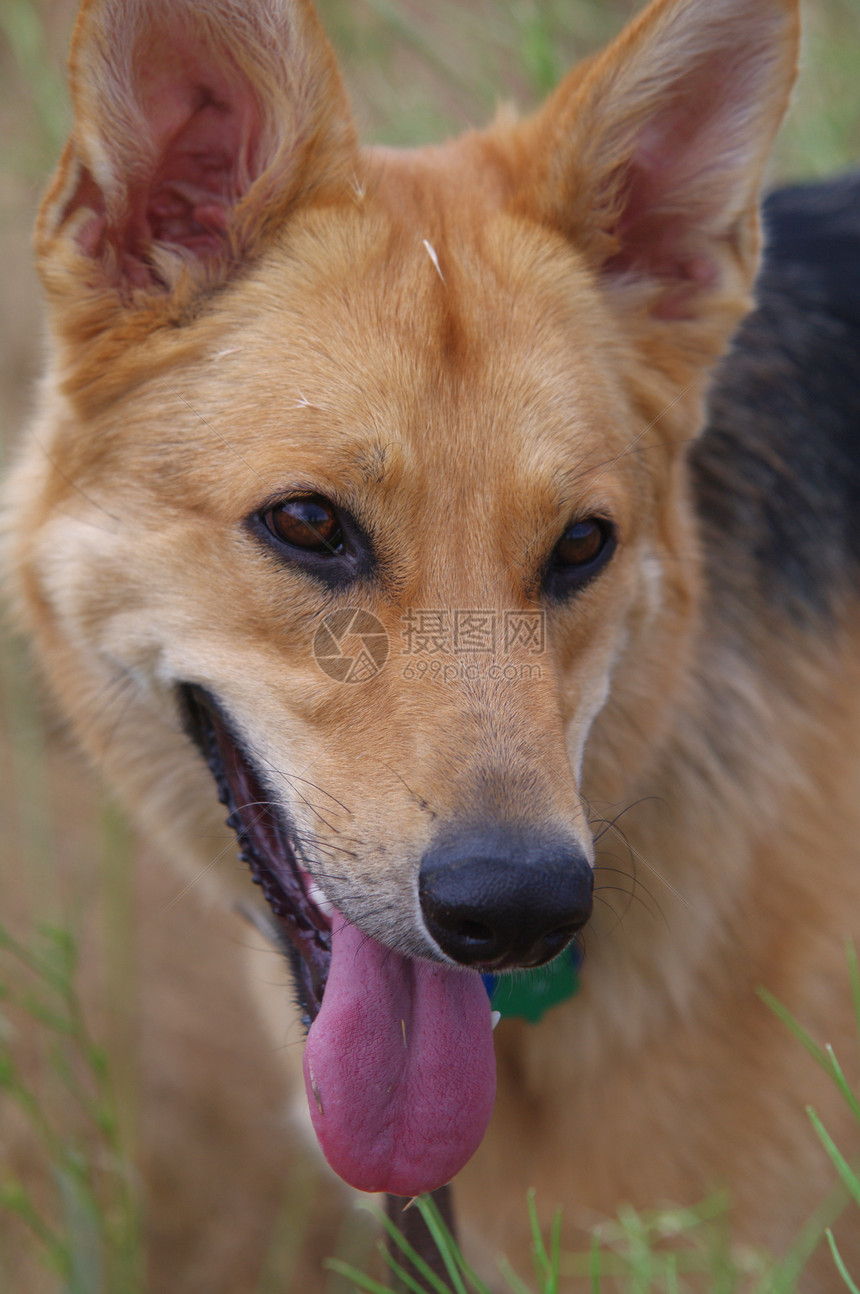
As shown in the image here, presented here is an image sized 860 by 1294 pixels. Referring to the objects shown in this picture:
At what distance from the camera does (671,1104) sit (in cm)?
238

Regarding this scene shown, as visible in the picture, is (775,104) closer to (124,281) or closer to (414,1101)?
(124,281)

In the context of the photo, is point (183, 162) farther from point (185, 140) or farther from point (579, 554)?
point (579, 554)

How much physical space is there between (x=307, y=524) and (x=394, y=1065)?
3.13 feet

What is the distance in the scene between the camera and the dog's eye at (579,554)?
199 centimetres

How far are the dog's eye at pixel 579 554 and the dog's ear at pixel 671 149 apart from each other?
0.58 metres

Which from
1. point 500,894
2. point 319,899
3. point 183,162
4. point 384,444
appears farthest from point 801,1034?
point 183,162

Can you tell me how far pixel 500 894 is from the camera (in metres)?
1.56

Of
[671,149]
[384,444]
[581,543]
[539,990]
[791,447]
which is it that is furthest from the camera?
[791,447]

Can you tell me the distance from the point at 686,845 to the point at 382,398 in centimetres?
127

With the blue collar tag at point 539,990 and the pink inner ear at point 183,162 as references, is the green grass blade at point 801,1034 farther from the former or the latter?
the pink inner ear at point 183,162

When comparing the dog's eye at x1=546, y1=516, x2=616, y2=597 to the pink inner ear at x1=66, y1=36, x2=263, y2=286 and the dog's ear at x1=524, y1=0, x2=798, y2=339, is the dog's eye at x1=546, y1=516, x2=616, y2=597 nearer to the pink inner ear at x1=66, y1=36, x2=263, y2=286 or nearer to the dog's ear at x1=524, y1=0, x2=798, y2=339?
the dog's ear at x1=524, y1=0, x2=798, y2=339

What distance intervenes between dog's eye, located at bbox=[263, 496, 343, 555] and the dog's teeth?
1.98 ft

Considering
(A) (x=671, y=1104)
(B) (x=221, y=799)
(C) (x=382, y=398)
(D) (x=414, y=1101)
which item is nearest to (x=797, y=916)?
(A) (x=671, y=1104)

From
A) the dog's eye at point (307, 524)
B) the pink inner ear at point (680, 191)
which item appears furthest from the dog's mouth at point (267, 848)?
the pink inner ear at point (680, 191)
